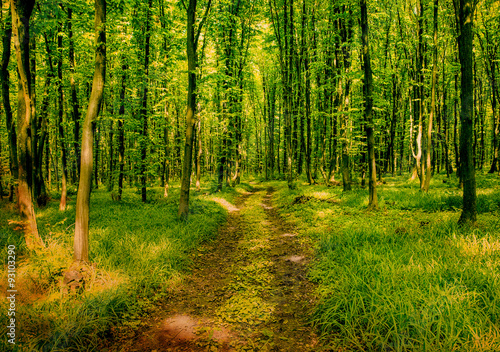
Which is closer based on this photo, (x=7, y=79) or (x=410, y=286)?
(x=410, y=286)

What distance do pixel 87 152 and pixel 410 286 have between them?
6233mm

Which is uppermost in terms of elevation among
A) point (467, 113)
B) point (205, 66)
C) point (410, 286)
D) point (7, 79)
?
point (205, 66)

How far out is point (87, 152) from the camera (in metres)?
4.36

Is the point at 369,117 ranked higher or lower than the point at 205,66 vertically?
lower

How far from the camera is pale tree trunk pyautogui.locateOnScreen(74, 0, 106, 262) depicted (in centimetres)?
434

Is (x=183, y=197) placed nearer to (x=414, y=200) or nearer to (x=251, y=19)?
(x=414, y=200)

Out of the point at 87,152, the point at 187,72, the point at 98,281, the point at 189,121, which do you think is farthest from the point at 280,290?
the point at 187,72

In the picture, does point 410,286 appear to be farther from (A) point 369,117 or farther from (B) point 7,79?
(B) point 7,79

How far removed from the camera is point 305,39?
56.8ft

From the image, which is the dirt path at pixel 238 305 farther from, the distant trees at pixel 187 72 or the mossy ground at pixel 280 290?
the distant trees at pixel 187 72

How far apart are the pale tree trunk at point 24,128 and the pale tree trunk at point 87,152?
1.14m

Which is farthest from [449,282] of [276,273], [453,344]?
[276,273]

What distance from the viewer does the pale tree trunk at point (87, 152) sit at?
4344mm

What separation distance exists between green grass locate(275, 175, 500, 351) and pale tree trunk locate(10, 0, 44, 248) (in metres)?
6.07
